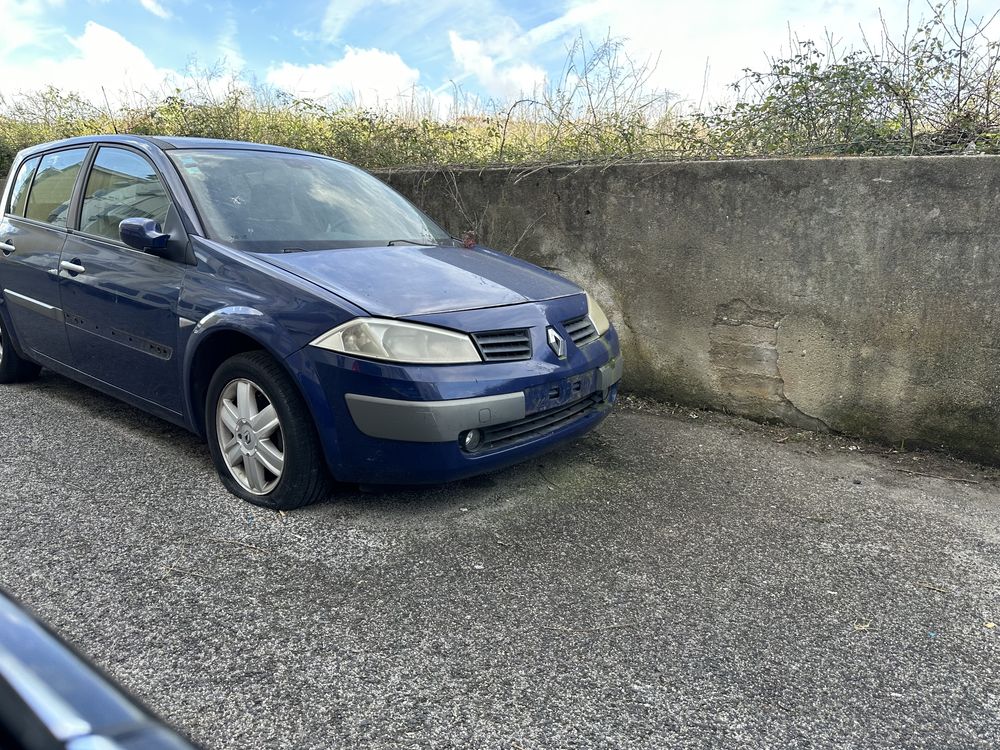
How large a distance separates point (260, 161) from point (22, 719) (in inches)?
145

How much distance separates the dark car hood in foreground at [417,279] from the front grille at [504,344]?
0.16m

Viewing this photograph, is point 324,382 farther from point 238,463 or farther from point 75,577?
point 75,577

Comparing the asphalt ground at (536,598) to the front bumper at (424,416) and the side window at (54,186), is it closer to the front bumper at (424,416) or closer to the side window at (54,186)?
the front bumper at (424,416)

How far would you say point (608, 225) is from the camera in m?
4.91

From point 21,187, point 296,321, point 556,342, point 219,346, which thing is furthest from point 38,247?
point 556,342

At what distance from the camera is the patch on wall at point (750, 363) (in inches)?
175

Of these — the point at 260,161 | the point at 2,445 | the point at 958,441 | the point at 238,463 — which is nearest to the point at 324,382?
the point at 238,463

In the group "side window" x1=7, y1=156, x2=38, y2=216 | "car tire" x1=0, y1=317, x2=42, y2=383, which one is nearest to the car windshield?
"side window" x1=7, y1=156, x2=38, y2=216

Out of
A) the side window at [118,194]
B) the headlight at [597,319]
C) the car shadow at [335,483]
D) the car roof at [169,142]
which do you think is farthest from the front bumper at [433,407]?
the car roof at [169,142]

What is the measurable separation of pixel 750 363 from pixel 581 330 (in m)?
1.60

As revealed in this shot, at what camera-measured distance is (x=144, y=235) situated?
327cm

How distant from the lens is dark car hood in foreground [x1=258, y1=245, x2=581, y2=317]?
9.62ft

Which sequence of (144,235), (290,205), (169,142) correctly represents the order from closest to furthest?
(144,235) < (290,205) < (169,142)

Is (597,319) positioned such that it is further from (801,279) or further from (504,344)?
(801,279)
